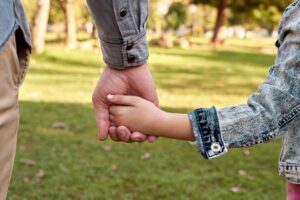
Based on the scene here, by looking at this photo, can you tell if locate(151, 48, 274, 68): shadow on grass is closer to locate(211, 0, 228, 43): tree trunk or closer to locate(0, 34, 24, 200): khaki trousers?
locate(211, 0, 228, 43): tree trunk

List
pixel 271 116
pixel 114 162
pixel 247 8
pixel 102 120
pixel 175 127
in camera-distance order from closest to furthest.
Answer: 1. pixel 271 116
2. pixel 175 127
3. pixel 102 120
4. pixel 114 162
5. pixel 247 8

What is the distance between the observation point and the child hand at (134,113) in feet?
4.91

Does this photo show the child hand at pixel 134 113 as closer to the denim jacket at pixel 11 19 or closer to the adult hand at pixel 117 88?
the adult hand at pixel 117 88

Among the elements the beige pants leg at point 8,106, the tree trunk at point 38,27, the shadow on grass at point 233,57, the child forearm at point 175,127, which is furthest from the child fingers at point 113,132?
the shadow on grass at point 233,57

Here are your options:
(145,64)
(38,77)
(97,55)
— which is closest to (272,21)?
(97,55)

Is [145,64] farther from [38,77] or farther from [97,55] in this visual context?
[97,55]

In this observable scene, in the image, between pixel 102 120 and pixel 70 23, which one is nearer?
pixel 102 120

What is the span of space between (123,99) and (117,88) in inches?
3.2

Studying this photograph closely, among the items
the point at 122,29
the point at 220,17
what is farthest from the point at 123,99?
the point at 220,17

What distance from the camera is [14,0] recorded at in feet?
3.89

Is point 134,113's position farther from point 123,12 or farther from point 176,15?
point 176,15

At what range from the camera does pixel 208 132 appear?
1.36 meters

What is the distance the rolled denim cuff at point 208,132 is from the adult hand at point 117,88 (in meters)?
0.28

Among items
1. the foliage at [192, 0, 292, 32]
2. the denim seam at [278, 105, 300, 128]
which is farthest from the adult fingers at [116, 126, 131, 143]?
the foliage at [192, 0, 292, 32]
